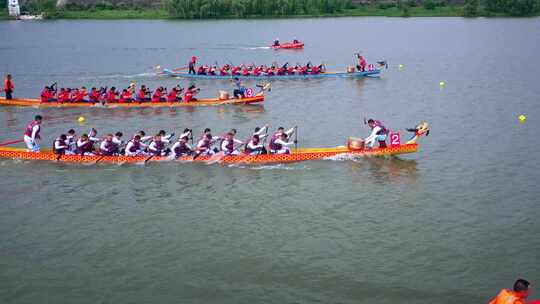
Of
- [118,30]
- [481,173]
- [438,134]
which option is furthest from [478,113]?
[118,30]

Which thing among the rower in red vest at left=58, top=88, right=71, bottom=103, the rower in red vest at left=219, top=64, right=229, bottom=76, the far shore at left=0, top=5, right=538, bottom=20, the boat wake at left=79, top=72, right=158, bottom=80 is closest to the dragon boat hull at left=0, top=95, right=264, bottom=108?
the rower in red vest at left=58, top=88, right=71, bottom=103

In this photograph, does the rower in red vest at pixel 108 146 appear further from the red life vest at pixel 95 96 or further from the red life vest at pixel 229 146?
the red life vest at pixel 95 96

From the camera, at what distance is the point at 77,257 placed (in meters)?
14.1

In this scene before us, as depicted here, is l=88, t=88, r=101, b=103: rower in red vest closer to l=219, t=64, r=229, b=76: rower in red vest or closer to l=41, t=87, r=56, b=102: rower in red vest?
l=41, t=87, r=56, b=102: rower in red vest

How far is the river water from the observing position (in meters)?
12.8

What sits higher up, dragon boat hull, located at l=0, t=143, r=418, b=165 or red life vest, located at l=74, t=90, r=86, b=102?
red life vest, located at l=74, t=90, r=86, b=102

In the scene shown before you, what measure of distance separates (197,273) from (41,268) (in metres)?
3.49

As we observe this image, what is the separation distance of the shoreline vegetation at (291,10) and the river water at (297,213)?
→ 155ft

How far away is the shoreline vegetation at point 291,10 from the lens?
77.3 metres

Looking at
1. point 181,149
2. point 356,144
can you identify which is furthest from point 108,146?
point 356,144

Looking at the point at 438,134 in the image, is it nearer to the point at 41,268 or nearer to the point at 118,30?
the point at 41,268

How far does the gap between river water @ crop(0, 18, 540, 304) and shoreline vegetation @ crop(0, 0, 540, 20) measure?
47387mm

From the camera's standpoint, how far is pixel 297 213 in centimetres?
1633

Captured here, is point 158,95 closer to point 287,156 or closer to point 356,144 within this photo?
point 287,156
